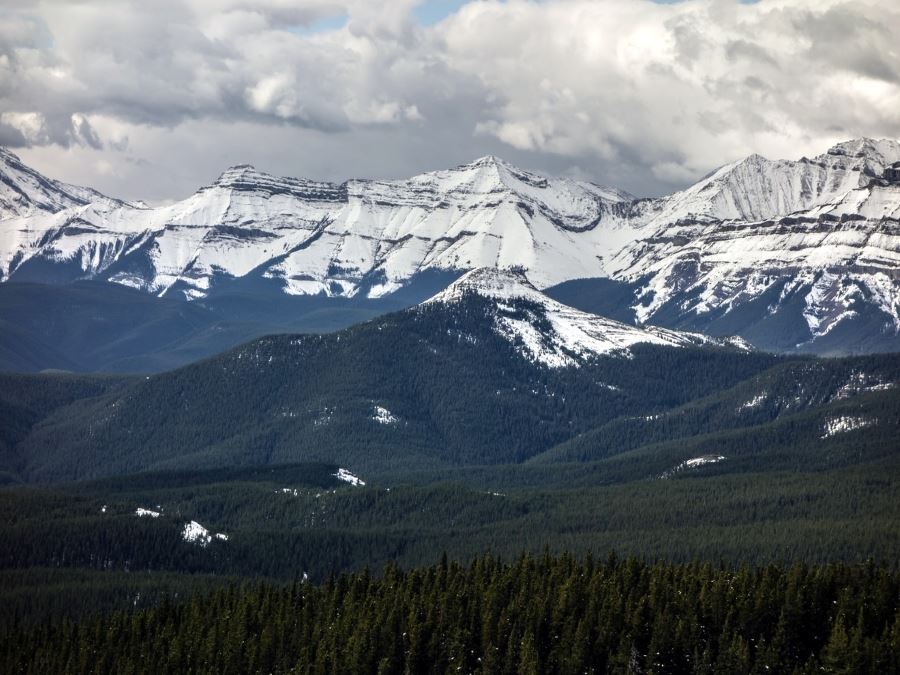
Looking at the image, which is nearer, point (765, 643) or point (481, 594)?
point (765, 643)

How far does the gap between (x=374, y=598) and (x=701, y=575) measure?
125 feet

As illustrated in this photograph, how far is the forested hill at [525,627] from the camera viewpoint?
140m

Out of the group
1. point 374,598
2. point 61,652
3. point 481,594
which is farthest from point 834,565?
point 61,652

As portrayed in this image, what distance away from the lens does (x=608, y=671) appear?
141m

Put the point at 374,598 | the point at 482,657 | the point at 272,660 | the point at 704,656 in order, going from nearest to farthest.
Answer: the point at 704,656
the point at 482,657
the point at 272,660
the point at 374,598

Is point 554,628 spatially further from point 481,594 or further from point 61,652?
point 61,652

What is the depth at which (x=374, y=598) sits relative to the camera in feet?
556

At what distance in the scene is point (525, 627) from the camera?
5856 inches

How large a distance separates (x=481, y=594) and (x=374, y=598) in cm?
1518

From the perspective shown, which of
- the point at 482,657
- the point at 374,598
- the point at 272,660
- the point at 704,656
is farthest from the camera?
the point at 374,598

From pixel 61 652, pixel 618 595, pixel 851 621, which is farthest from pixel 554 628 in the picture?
pixel 61 652

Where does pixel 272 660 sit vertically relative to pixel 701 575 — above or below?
below

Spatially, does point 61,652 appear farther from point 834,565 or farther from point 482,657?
point 834,565

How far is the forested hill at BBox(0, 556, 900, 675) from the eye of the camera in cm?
13950
